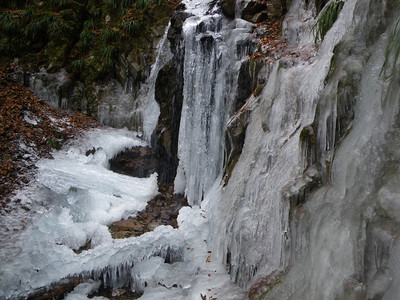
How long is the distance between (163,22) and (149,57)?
1379mm

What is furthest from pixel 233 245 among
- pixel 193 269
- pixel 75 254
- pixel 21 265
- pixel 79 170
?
pixel 79 170

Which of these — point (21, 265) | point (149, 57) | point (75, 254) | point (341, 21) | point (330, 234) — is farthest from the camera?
point (149, 57)

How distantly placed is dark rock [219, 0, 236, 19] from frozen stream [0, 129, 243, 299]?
17.3 feet

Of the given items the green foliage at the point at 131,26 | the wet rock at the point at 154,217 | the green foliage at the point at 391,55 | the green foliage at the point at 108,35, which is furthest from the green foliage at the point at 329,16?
the green foliage at the point at 108,35

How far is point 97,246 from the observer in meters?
6.11

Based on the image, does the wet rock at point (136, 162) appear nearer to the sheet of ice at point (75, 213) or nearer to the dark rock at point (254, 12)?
the sheet of ice at point (75, 213)

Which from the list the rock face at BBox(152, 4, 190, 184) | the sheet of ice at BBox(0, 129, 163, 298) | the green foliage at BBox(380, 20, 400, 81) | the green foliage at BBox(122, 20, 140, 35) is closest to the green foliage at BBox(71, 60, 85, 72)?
the green foliage at BBox(122, 20, 140, 35)

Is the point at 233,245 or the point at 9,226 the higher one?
the point at 233,245

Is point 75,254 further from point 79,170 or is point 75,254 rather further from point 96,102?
point 96,102

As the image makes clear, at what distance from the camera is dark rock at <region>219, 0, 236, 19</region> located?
868 cm

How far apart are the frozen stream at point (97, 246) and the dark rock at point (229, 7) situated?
5271mm

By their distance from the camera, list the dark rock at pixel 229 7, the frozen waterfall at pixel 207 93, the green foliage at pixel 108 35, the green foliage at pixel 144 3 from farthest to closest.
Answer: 1. the green foliage at pixel 108 35
2. the green foliage at pixel 144 3
3. the dark rock at pixel 229 7
4. the frozen waterfall at pixel 207 93

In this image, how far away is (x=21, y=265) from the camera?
525 cm

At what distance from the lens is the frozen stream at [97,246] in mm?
5027
